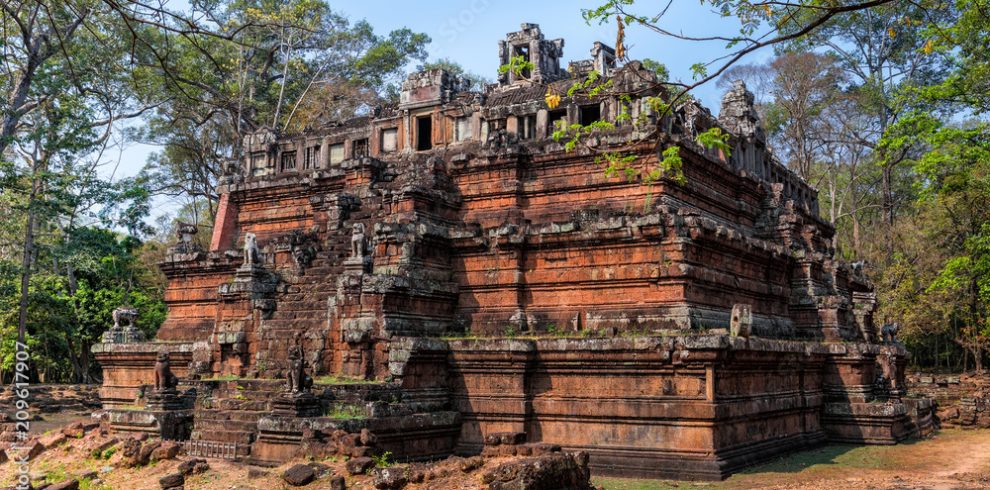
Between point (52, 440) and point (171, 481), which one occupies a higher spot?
point (52, 440)

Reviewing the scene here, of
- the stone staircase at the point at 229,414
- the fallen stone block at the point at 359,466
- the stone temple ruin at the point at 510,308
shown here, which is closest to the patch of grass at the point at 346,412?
the stone temple ruin at the point at 510,308

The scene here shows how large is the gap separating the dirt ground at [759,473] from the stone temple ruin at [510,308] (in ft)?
2.17

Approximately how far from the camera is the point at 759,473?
15.7 metres

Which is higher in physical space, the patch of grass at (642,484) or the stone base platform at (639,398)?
the stone base platform at (639,398)

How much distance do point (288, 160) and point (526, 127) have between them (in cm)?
780

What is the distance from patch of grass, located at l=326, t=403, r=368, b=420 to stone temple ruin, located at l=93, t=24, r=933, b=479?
6 centimetres

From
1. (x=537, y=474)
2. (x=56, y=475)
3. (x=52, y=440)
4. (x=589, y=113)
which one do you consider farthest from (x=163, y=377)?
(x=589, y=113)

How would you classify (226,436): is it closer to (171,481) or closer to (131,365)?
(171,481)

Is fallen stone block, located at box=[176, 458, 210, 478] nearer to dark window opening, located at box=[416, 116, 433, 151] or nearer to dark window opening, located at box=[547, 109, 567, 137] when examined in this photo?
dark window opening, located at box=[547, 109, 567, 137]

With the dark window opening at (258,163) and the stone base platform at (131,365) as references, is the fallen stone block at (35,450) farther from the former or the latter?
the dark window opening at (258,163)

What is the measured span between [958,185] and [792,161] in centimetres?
2131

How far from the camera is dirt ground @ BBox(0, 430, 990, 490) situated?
1312cm

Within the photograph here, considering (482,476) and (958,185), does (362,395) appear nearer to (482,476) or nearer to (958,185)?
(482,476)

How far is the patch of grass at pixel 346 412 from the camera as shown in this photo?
1505 cm
